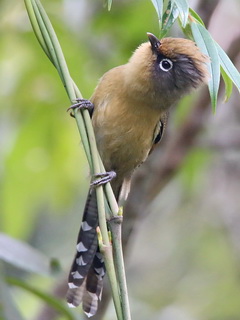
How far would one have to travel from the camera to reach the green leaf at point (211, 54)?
1.93 m

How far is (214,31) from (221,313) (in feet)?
7.92

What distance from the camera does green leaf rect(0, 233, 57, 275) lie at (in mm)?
3006

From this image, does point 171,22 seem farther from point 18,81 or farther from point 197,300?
point 197,300

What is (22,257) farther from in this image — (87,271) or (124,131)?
(124,131)

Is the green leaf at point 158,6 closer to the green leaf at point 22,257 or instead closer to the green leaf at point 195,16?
the green leaf at point 195,16

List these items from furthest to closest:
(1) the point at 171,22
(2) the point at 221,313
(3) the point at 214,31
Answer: (2) the point at 221,313
(3) the point at 214,31
(1) the point at 171,22

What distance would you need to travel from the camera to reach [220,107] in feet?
17.6

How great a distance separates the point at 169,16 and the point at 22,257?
4.89 feet

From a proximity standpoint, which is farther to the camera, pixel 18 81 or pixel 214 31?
pixel 214 31

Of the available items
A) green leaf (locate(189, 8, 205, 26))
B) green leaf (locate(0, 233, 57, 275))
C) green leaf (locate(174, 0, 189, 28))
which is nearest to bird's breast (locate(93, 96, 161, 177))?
green leaf (locate(0, 233, 57, 275))

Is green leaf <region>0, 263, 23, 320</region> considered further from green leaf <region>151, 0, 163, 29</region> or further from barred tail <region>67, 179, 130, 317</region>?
green leaf <region>151, 0, 163, 29</region>

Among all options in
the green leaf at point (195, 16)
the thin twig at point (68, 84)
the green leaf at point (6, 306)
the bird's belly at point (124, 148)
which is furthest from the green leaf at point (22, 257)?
the green leaf at point (195, 16)

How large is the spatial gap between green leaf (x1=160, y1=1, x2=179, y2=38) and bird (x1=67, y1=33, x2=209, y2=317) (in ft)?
3.42

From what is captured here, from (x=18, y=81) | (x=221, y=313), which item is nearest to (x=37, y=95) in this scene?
(x=18, y=81)
